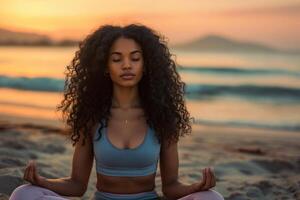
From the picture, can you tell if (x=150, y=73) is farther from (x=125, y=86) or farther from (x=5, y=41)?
(x=5, y=41)

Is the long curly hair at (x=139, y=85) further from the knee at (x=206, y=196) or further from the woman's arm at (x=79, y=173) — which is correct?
the knee at (x=206, y=196)

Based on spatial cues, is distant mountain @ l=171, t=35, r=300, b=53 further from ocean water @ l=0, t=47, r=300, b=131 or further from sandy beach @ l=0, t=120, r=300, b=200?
sandy beach @ l=0, t=120, r=300, b=200

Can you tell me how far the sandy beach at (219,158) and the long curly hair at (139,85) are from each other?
1.41 m

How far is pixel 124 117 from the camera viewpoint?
10.9 ft

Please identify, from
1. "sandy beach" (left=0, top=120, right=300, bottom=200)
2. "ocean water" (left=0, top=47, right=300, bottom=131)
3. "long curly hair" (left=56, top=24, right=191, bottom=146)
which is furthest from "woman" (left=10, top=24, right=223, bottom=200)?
"ocean water" (left=0, top=47, right=300, bottom=131)

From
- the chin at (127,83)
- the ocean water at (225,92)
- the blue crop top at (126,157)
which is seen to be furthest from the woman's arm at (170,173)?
the ocean water at (225,92)

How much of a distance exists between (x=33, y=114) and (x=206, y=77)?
1216 centimetres

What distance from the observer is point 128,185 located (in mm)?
3244

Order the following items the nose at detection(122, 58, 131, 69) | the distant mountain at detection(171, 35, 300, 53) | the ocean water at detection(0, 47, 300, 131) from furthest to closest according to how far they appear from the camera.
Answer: the distant mountain at detection(171, 35, 300, 53) → the ocean water at detection(0, 47, 300, 131) → the nose at detection(122, 58, 131, 69)

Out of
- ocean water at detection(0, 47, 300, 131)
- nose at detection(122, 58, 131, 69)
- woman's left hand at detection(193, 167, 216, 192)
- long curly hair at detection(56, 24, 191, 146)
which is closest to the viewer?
woman's left hand at detection(193, 167, 216, 192)

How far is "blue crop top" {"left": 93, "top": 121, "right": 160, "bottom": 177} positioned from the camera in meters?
3.19

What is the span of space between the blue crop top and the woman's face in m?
0.31

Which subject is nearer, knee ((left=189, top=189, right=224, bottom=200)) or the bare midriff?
knee ((left=189, top=189, right=224, bottom=200))

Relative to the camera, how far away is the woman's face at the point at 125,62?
126 inches
